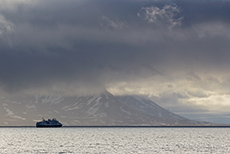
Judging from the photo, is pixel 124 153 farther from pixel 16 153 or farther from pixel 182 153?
pixel 16 153

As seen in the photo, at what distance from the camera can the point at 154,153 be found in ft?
394

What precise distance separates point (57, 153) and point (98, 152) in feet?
41.5

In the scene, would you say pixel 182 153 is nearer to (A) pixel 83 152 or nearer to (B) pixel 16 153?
(A) pixel 83 152

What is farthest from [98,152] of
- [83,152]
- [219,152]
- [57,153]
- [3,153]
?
[219,152]

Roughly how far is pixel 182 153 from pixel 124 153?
17.2m

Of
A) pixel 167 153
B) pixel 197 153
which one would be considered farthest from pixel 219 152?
pixel 167 153

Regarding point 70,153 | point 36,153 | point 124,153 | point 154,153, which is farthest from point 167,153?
point 36,153

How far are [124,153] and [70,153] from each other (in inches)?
628

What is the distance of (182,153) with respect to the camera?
393ft

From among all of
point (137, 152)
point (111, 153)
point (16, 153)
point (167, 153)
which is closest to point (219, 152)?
point (167, 153)

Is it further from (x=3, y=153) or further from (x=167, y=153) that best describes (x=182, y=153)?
(x=3, y=153)

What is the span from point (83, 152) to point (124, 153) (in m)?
13.1

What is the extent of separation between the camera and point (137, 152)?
403 feet

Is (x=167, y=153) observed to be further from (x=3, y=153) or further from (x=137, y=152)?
(x=3, y=153)
